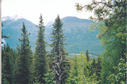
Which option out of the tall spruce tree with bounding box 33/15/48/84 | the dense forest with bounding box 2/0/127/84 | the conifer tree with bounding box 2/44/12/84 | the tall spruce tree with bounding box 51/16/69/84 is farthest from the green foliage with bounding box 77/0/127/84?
the tall spruce tree with bounding box 33/15/48/84

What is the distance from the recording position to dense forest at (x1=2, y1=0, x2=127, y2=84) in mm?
3827

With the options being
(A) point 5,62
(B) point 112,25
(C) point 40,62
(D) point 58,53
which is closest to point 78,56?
(D) point 58,53

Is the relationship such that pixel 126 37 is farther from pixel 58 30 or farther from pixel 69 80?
pixel 69 80

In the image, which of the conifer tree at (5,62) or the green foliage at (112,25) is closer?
the green foliage at (112,25)

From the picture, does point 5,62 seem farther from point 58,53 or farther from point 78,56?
point 78,56

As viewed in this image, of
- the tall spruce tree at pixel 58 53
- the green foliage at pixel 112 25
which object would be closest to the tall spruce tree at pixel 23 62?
the tall spruce tree at pixel 58 53

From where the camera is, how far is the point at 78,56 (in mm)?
11875

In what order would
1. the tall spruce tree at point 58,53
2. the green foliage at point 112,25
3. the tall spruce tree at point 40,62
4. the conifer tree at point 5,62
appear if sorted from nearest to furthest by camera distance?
1. the green foliage at point 112,25
2. the conifer tree at point 5,62
3. the tall spruce tree at point 58,53
4. the tall spruce tree at point 40,62

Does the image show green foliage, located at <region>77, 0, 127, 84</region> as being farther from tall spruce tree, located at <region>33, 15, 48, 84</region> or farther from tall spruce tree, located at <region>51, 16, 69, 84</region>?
tall spruce tree, located at <region>33, 15, 48, 84</region>

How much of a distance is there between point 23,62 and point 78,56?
3526 mm

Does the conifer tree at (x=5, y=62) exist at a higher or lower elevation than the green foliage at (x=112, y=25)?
lower

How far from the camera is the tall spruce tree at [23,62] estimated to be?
415 inches

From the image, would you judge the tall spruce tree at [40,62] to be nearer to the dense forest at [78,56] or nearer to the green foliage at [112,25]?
the dense forest at [78,56]

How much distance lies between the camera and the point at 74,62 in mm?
14398
